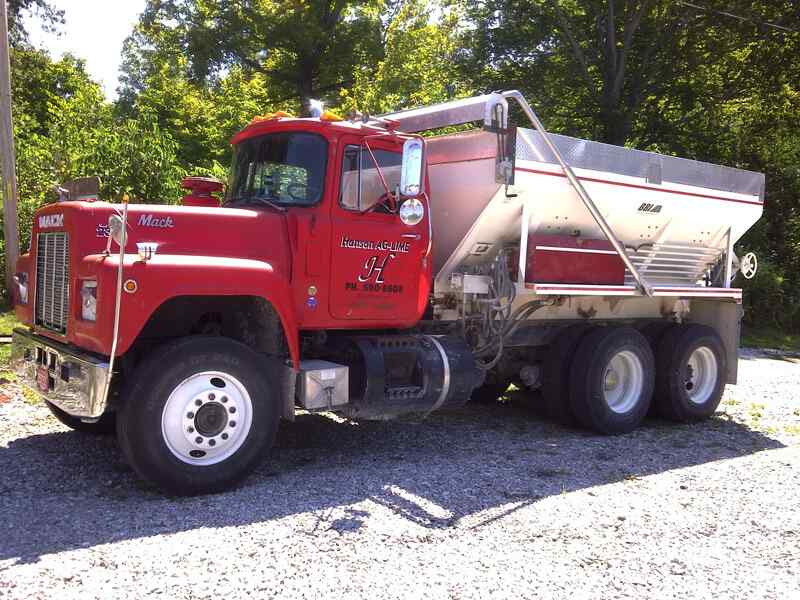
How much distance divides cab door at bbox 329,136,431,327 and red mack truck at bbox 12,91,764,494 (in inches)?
0.7

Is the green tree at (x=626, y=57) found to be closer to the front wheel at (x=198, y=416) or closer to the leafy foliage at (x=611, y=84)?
the leafy foliage at (x=611, y=84)

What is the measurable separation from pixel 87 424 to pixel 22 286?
1.31 meters

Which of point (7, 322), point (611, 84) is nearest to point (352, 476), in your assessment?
point (7, 322)

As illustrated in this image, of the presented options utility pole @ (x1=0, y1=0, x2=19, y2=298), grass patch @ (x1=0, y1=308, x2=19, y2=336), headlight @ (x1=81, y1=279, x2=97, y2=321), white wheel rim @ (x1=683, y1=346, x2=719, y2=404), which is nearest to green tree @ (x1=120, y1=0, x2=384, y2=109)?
grass patch @ (x1=0, y1=308, x2=19, y2=336)

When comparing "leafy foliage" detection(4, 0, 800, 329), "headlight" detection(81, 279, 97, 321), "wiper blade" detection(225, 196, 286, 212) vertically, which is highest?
"leafy foliage" detection(4, 0, 800, 329)

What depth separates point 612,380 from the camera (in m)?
8.30

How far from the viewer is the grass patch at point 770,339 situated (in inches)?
696

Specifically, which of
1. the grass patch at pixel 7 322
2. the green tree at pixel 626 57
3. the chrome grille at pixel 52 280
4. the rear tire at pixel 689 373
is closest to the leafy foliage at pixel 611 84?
the green tree at pixel 626 57

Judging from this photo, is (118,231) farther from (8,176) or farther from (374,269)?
(8,176)

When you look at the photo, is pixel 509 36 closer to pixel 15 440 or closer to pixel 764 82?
pixel 764 82

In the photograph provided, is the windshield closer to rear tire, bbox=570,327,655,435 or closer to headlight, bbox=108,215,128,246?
headlight, bbox=108,215,128,246

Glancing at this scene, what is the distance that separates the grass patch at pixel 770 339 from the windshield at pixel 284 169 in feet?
46.8

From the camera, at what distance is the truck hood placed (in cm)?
538

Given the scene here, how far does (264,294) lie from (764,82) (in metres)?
20.7
